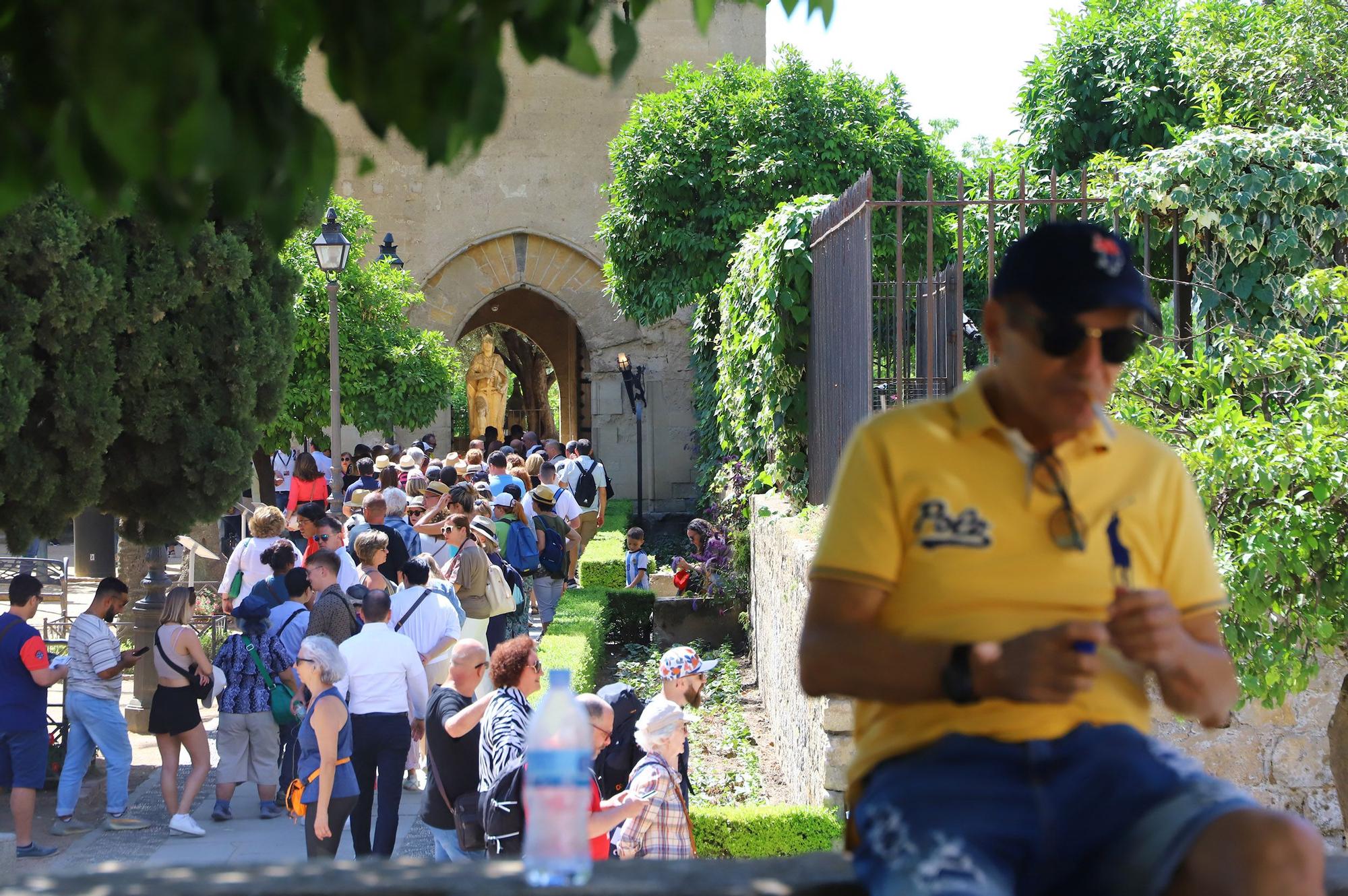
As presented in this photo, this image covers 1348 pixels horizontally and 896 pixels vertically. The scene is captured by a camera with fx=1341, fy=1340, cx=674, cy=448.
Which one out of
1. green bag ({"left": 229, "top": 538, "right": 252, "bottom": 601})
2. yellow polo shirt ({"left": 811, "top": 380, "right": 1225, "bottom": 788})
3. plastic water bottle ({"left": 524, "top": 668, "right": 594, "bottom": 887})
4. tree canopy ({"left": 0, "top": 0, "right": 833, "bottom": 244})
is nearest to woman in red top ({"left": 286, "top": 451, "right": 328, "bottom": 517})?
green bag ({"left": 229, "top": 538, "right": 252, "bottom": 601})

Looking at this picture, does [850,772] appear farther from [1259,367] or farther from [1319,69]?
[1319,69]

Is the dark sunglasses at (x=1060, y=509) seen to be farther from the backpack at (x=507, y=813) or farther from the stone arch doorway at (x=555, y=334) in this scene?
the stone arch doorway at (x=555, y=334)

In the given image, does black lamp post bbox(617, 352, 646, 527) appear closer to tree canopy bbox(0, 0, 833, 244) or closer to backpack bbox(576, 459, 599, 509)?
backpack bbox(576, 459, 599, 509)

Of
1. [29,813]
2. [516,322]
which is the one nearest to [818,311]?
[29,813]

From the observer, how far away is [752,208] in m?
19.2

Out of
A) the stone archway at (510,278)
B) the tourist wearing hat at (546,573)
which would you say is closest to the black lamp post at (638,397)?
the stone archway at (510,278)

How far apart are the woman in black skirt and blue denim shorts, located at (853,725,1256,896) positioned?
266 inches

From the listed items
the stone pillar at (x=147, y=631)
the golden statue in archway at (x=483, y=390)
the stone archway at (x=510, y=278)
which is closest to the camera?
the stone pillar at (x=147, y=631)

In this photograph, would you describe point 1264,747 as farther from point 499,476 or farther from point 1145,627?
point 499,476

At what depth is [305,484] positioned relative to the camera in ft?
46.2

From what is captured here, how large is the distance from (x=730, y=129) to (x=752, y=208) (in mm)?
1310

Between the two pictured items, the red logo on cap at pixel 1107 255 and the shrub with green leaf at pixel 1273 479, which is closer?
the red logo on cap at pixel 1107 255

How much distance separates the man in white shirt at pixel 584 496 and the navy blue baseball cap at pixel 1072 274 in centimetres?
1401

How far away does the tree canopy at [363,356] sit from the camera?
18.1 metres
